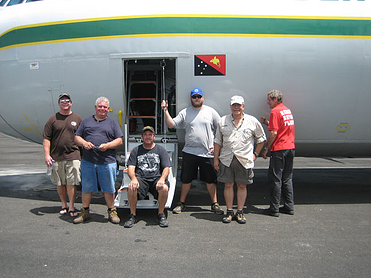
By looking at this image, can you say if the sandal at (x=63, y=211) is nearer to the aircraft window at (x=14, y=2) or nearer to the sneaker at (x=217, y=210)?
the sneaker at (x=217, y=210)

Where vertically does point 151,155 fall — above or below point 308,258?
above

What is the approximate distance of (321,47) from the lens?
4.79m

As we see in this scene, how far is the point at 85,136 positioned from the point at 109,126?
34 centimetres

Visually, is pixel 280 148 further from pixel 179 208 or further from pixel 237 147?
pixel 179 208

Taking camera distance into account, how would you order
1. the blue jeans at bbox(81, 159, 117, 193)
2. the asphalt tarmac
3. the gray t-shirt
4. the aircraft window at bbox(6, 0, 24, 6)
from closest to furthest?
1. the asphalt tarmac
2. the blue jeans at bbox(81, 159, 117, 193)
3. the gray t-shirt
4. the aircraft window at bbox(6, 0, 24, 6)

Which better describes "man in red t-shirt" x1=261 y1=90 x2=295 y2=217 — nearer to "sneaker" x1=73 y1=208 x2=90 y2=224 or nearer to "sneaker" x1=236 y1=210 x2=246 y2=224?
"sneaker" x1=236 y1=210 x2=246 y2=224

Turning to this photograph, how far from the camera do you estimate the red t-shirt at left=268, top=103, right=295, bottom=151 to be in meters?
4.62

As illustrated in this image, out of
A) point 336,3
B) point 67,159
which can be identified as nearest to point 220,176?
point 67,159

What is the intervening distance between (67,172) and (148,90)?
228cm

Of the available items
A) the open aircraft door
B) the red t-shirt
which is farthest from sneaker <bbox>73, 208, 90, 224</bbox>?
the red t-shirt

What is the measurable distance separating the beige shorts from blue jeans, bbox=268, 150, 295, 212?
2.81 meters

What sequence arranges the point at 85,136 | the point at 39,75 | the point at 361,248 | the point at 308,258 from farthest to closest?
the point at 39,75, the point at 85,136, the point at 361,248, the point at 308,258

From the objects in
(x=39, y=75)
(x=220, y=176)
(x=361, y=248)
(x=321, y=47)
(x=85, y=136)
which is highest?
(x=321, y=47)

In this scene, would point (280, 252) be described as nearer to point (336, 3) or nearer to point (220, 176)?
point (220, 176)
